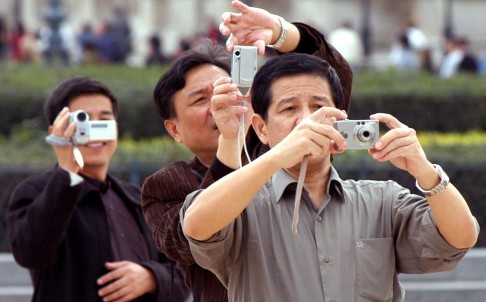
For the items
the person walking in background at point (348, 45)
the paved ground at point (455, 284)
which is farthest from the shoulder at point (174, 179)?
the person walking in background at point (348, 45)

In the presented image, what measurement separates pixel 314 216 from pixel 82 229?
172 centimetres

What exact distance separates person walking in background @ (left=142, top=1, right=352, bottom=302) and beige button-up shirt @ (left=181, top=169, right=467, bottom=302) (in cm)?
30

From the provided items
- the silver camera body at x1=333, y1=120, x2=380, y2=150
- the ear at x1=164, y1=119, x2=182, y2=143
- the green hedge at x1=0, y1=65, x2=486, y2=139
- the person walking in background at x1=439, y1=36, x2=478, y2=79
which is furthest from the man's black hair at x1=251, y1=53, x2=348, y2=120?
the person walking in background at x1=439, y1=36, x2=478, y2=79

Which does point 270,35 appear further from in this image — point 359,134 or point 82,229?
point 82,229

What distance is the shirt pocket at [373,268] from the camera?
3.42m

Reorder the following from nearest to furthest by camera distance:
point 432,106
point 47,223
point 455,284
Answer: point 47,223 < point 455,284 < point 432,106

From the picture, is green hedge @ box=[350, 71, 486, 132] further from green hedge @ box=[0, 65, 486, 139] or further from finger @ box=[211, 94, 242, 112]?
finger @ box=[211, 94, 242, 112]

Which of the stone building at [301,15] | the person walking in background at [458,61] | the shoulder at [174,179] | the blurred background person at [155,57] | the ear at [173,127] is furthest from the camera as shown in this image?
the stone building at [301,15]

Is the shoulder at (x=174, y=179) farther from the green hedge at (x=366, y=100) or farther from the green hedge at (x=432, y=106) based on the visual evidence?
the green hedge at (x=432, y=106)

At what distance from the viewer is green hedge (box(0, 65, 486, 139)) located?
39.9ft

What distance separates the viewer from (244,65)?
11.7ft

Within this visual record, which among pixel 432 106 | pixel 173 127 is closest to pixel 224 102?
pixel 173 127

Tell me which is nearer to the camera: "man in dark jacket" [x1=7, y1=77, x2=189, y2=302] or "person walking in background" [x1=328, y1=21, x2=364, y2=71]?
"man in dark jacket" [x1=7, y1=77, x2=189, y2=302]

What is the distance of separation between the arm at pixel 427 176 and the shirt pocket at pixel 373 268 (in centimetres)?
18
